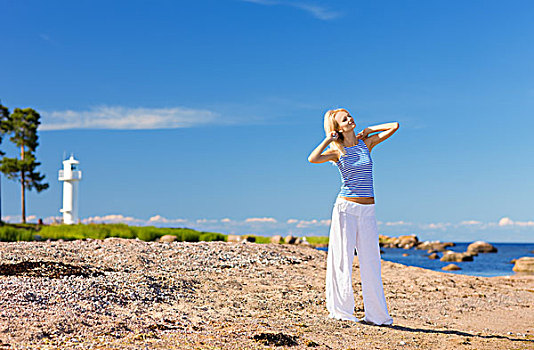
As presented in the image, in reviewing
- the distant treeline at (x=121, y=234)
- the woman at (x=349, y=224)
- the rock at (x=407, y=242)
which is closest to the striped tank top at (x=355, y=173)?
the woman at (x=349, y=224)

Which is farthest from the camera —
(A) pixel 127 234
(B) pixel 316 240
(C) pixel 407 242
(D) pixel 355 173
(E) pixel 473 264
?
(C) pixel 407 242

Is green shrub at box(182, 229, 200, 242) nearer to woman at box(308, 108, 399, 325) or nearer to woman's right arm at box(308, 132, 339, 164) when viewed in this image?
woman at box(308, 108, 399, 325)

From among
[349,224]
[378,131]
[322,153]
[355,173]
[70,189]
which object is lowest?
[349,224]

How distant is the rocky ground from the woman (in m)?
0.34

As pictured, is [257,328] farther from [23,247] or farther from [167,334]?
[23,247]

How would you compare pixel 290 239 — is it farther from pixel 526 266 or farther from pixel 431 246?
pixel 431 246

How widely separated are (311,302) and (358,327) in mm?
1959

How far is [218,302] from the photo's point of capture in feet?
26.1

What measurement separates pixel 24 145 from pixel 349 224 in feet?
124

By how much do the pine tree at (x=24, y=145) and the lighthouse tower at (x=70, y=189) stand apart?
10.3ft

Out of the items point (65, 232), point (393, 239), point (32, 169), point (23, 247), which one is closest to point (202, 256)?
point (23, 247)

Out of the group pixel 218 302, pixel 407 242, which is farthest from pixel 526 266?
pixel 407 242

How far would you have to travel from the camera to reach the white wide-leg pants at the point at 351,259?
6.78 metres

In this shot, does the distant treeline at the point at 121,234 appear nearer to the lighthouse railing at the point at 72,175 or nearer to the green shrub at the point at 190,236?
the green shrub at the point at 190,236
